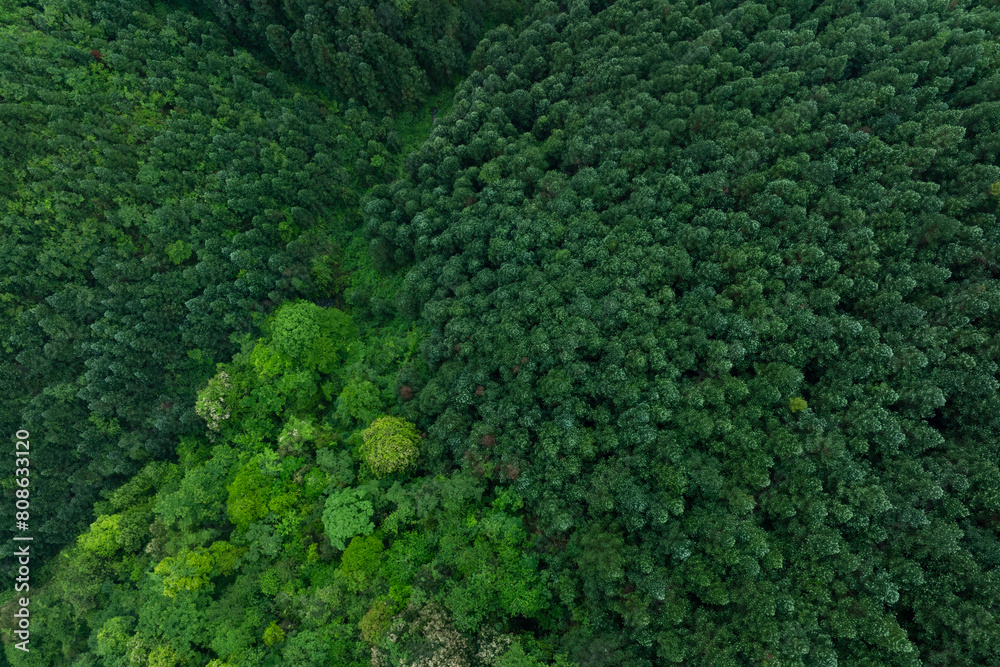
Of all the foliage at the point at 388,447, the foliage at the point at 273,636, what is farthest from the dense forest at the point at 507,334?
the foliage at the point at 388,447

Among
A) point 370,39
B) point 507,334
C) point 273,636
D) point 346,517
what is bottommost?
point 273,636

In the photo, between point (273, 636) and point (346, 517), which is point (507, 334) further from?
point (273, 636)

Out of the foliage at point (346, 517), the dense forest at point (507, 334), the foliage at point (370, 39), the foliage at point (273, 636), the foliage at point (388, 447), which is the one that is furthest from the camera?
the foliage at point (370, 39)

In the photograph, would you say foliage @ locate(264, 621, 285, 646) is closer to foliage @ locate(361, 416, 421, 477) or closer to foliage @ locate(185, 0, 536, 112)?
foliage @ locate(361, 416, 421, 477)

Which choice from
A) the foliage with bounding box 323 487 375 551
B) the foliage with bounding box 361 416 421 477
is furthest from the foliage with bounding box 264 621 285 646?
the foliage with bounding box 361 416 421 477

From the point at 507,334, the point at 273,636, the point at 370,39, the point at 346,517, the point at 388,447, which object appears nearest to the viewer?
the point at 273,636

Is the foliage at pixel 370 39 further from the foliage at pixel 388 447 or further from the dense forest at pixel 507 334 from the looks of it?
the foliage at pixel 388 447

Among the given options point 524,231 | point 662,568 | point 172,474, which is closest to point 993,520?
point 662,568

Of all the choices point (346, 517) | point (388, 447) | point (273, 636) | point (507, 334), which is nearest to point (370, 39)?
point (507, 334)

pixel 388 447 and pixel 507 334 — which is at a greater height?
pixel 507 334
